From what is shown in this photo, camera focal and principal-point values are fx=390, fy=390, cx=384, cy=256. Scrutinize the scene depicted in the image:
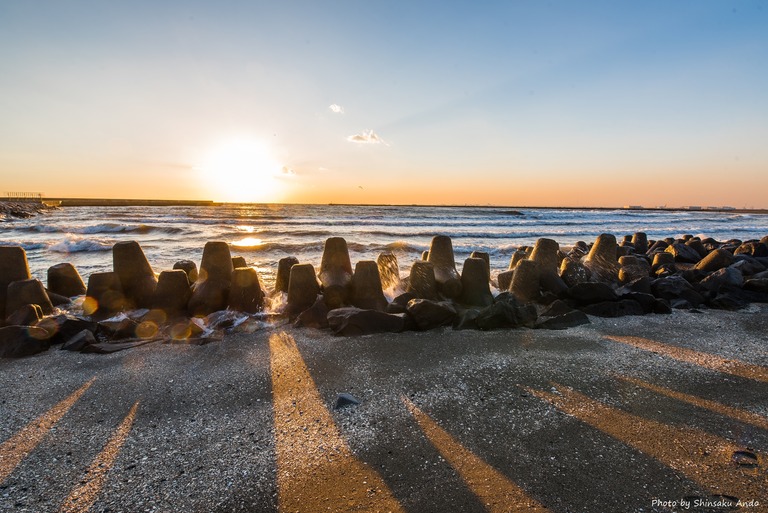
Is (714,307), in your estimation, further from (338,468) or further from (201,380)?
(201,380)

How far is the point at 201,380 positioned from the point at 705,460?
11.4 ft

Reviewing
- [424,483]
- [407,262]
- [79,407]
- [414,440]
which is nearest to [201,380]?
[79,407]

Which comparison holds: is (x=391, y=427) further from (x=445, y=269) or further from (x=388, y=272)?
(x=388, y=272)

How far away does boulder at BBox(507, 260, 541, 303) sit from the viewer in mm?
5730

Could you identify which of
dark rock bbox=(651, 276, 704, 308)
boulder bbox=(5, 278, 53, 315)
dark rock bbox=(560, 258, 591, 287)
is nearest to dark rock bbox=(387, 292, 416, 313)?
dark rock bbox=(560, 258, 591, 287)

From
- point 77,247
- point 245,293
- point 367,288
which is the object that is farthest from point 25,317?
point 77,247

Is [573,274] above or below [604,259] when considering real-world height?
Result: below

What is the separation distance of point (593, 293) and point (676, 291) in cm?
144

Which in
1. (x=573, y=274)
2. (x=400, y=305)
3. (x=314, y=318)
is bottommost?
(x=314, y=318)

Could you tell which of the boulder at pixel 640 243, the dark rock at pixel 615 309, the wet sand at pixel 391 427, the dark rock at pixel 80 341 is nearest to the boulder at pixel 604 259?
the dark rock at pixel 615 309

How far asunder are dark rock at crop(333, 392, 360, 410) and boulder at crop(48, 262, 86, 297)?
550cm

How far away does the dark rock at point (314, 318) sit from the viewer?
4598 millimetres

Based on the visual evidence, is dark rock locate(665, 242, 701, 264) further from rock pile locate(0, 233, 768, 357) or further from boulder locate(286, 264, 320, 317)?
boulder locate(286, 264, 320, 317)

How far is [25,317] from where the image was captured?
14.2 ft
